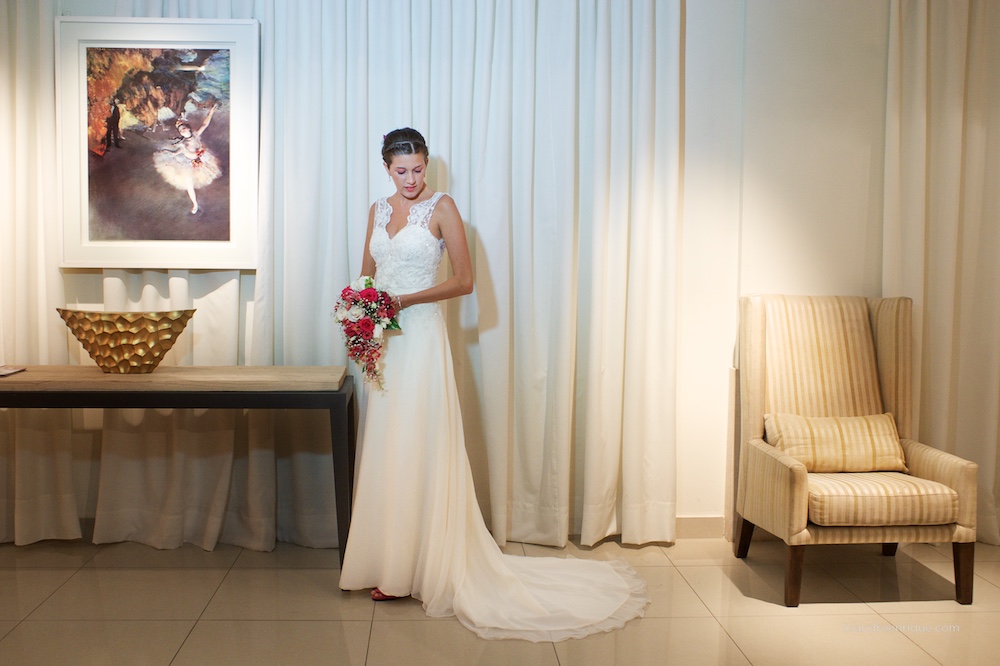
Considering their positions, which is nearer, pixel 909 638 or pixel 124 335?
pixel 909 638

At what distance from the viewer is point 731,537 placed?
3.89m

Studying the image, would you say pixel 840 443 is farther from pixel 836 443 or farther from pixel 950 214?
pixel 950 214

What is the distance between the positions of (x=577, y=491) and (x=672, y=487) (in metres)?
0.48

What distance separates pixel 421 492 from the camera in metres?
3.11

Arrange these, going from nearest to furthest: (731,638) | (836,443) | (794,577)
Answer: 1. (731,638)
2. (794,577)
3. (836,443)

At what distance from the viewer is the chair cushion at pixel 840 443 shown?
3.41m

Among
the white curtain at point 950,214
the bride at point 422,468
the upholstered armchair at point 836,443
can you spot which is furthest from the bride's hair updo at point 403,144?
the white curtain at point 950,214

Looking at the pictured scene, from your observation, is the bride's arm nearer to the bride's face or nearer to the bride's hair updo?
the bride's face

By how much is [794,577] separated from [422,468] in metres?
1.58

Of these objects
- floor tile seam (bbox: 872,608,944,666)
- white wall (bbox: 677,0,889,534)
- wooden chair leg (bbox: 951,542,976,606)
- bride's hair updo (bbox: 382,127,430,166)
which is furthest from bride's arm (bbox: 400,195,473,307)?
wooden chair leg (bbox: 951,542,976,606)

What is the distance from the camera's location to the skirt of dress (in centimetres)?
306

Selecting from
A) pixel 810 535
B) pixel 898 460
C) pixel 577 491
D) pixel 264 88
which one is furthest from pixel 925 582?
pixel 264 88

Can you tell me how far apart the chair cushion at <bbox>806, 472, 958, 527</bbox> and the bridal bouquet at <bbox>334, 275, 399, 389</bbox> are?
1.83 metres

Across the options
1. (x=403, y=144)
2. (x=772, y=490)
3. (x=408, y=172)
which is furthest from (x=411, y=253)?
(x=772, y=490)
